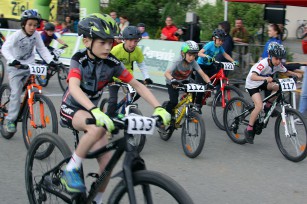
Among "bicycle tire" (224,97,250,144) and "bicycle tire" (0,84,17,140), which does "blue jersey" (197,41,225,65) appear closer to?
"bicycle tire" (224,97,250,144)

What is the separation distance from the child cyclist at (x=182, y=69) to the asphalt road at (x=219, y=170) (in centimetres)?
72

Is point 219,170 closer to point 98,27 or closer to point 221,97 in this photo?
point 221,97

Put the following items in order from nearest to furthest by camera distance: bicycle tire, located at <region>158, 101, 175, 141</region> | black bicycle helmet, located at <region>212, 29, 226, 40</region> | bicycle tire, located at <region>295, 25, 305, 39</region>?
bicycle tire, located at <region>158, 101, 175, 141</region> → black bicycle helmet, located at <region>212, 29, 226, 40</region> → bicycle tire, located at <region>295, 25, 305, 39</region>

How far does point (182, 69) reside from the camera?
7957mm

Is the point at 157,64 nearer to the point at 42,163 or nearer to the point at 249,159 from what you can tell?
the point at 249,159

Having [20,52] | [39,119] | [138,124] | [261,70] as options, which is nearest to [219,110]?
[261,70]

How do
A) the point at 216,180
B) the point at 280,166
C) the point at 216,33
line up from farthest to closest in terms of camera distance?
1. the point at 216,33
2. the point at 280,166
3. the point at 216,180

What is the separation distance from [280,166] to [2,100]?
4.22 m

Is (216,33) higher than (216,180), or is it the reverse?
(216,33)

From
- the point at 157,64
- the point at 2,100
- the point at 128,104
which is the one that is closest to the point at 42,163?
the point at 128,104

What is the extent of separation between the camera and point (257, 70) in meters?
7.38

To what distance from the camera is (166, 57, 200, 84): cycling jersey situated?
25.9 feet

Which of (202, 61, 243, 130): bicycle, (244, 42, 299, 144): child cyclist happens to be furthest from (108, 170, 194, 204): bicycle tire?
(202, 61, 243, 130): bicycle

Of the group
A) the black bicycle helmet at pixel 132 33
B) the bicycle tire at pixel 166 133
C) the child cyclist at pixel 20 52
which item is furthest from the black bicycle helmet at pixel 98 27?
the bicycle tire at pixel 166 133
